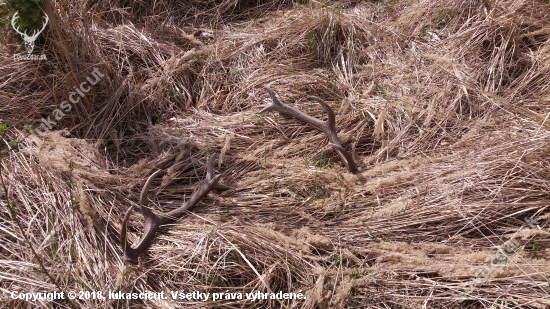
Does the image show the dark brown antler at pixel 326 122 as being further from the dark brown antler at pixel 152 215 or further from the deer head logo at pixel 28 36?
the deer head logo at pixel 28 36

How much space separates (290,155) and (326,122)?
0.97 ft

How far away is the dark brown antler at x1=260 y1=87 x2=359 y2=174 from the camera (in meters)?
2.64

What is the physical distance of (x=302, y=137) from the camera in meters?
2.95

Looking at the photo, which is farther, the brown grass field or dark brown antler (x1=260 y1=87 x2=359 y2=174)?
dark brown antler (x1=260 y1=87 x2=359 y2=174)

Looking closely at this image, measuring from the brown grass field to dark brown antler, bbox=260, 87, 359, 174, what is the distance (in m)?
0.06

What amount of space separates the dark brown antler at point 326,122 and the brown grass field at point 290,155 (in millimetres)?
59

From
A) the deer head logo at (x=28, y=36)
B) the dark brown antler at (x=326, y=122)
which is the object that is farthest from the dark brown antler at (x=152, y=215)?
the deer head logo at (x=28, y=36)

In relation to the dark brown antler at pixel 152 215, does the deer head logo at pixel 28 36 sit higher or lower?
higher

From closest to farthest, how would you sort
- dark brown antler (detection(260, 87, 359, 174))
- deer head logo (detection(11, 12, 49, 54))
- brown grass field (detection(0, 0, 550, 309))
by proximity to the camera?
brown grass field (detection(0, 0, 550, 309))
dark brown antler (detection(260, 87, 359, 174))
deer head logo (detection(11, 12, 49, 54))

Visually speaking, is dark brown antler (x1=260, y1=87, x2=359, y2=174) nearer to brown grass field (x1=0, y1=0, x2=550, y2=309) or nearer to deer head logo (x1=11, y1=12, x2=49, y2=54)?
brown grass field (x1=0, y1=0, x2=550, y2=309)

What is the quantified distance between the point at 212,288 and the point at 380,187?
3.32ft

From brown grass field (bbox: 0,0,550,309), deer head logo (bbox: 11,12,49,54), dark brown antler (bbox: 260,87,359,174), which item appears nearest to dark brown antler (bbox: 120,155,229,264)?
brown grass field (bbox: 0,0,550,309)

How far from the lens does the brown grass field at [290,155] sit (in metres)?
2.14

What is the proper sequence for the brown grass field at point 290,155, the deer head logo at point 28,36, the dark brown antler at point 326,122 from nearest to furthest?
1. the brown grass field at point 290,155
2. the dark brown antler at point 326,122
3. the deer head logo at point 28,36
